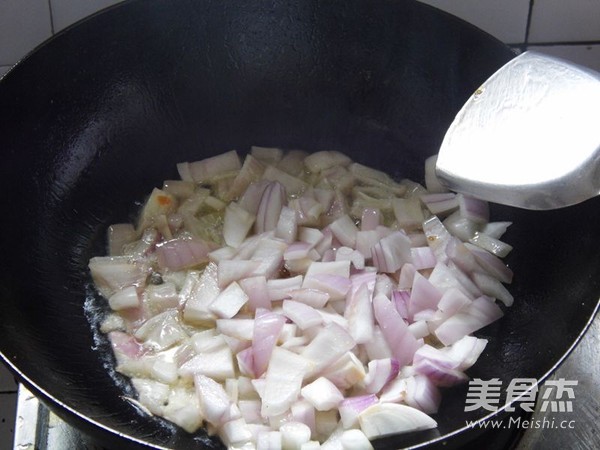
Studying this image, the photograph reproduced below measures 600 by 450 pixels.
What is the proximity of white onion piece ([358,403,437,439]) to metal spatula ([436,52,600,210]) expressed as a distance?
11.8 inches

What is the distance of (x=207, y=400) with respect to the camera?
0.95m

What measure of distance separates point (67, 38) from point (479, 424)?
86cm

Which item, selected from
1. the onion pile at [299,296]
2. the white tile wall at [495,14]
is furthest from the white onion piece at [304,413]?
the white tile wall at [495,14]

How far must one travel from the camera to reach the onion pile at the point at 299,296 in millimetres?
950

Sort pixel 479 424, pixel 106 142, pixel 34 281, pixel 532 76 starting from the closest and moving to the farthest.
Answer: pixel 479 424
pixel 532 76
pixel 34 281
pixel 106 142

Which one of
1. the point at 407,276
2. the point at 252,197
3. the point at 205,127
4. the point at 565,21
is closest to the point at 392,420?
the point at 407,276

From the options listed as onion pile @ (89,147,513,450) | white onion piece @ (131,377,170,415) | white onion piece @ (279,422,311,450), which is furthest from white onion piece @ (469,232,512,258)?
white onion piece @ (131,377,170,415)

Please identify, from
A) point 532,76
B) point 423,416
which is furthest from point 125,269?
point 532,76

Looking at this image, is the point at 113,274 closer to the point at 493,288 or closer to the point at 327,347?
the point at 327,347

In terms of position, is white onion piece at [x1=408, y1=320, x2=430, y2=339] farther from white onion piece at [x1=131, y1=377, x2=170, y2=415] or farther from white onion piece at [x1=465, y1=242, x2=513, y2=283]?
white onion piece at [x1=131, y1=377, x2=170, y2=415]

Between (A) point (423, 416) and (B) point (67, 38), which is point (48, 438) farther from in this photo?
(B) point (67, 38)

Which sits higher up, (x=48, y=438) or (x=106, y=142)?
(x=106, y=142)

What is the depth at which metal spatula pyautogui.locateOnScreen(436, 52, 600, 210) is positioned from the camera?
2.58 feet

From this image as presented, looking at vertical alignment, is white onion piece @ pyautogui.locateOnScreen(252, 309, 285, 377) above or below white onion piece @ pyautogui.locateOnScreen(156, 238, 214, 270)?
below
